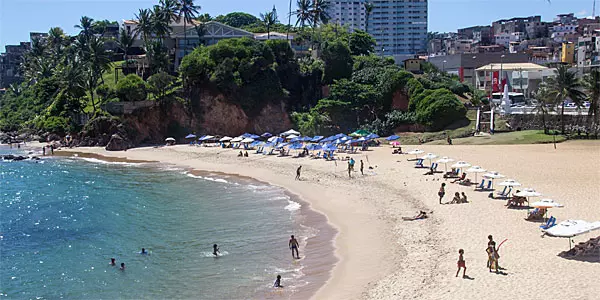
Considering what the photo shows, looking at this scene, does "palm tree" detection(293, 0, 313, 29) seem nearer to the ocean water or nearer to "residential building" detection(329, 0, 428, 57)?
the ocean water

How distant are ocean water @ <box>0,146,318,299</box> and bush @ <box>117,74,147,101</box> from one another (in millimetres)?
17089

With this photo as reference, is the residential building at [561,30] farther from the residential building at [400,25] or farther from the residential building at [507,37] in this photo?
the residential building at [400,25]

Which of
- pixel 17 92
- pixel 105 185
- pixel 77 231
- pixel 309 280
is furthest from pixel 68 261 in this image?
pixel 17 92

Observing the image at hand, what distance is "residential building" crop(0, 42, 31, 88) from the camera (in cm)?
13062

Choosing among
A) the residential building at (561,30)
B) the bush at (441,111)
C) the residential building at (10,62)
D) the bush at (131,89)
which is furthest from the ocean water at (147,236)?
the residential building at (561,30)

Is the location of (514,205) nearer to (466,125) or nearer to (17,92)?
(466,125)

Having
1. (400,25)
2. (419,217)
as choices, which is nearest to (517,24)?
(400,25)

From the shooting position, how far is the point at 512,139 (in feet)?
147

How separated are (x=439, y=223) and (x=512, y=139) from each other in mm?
22123

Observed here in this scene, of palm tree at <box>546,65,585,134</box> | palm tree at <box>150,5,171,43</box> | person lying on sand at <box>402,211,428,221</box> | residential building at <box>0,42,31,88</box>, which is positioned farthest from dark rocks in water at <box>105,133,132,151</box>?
residential building at <box>0,42,31,88</box>

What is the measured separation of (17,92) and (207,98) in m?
58.7

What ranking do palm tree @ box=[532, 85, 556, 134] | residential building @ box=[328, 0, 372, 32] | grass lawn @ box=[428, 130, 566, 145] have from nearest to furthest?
grass lawn @ box=[428, 130, 566, 145] < palm tree @ box=[532, 85, 556, 134] < residential building @ box=[328, 0, 372, 32]

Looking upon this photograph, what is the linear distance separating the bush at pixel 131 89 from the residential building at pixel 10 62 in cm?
8216

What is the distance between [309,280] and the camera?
2080 cm
